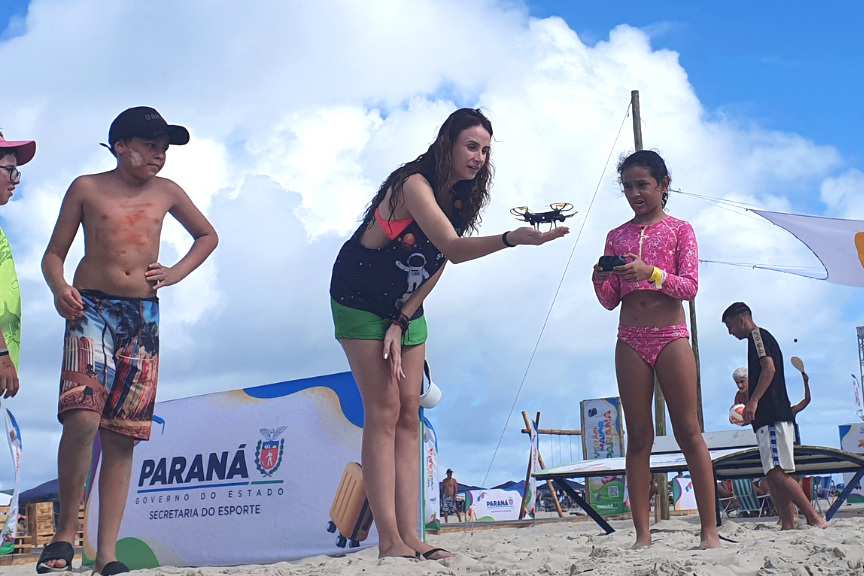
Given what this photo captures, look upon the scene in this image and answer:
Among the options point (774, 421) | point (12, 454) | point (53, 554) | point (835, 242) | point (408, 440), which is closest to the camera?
point (53, 554)

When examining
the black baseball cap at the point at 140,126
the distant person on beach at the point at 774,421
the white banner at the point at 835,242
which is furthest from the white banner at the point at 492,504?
the black baseball cap at the point at 140,126

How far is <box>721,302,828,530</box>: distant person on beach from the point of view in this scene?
5.39m

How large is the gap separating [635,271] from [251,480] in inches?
128

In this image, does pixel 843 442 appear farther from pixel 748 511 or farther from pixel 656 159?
pixel 656 159

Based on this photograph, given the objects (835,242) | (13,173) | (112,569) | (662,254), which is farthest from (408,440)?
(835,242)

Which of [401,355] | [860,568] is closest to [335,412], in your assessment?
[401,355]

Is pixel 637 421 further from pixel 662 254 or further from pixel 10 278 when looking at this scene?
pixel 10 278

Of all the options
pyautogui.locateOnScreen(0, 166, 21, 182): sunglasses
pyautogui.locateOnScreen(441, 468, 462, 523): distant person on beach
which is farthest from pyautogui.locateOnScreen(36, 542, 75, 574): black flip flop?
pyautogui.locateOnScreen(441, 468, 462, 523): distant person on beach

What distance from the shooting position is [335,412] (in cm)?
531

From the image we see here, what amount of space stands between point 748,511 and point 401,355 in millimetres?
10900

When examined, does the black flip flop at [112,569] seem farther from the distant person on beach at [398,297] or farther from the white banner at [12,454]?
the white banner at [12,454]

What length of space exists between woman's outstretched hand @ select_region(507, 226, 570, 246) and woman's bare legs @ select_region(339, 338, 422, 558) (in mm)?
778

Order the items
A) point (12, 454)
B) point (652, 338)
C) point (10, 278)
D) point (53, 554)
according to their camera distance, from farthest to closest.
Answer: point (12, 454) → point (652, 338) → point (10, 278) → point (53, 554)

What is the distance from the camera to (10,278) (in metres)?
3.21
